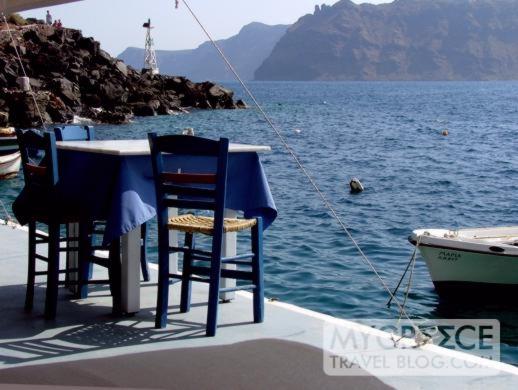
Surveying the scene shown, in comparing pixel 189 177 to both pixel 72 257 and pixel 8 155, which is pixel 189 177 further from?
pixel 8 155

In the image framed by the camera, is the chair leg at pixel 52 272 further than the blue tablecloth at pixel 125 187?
Yes

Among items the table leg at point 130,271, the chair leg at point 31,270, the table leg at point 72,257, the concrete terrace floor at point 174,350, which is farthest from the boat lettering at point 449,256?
the chair leg at point 31,270

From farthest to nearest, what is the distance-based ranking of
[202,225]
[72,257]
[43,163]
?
[72,257] → [43,163] → [202,225]

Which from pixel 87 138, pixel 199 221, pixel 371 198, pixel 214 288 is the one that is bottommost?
pixel 371 198

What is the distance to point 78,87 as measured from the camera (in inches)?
1710

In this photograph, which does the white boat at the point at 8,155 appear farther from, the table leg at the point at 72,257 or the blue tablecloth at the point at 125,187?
the blue tablecloth at the point at 125,187

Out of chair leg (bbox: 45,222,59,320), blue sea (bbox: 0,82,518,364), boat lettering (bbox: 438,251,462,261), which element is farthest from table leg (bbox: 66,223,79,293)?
boat lettering (bbox: 438,251,462,261)

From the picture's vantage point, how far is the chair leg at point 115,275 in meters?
4.37

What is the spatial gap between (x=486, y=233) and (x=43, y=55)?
39.1 metres

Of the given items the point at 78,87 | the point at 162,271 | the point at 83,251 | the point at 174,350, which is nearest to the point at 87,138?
the point at 83,251

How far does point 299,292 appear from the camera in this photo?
866 cm

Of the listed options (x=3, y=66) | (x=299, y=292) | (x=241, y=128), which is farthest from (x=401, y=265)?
(x=3, y=66)

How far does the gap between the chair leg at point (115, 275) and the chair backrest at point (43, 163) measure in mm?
479

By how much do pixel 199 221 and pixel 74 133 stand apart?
5.01 ft
